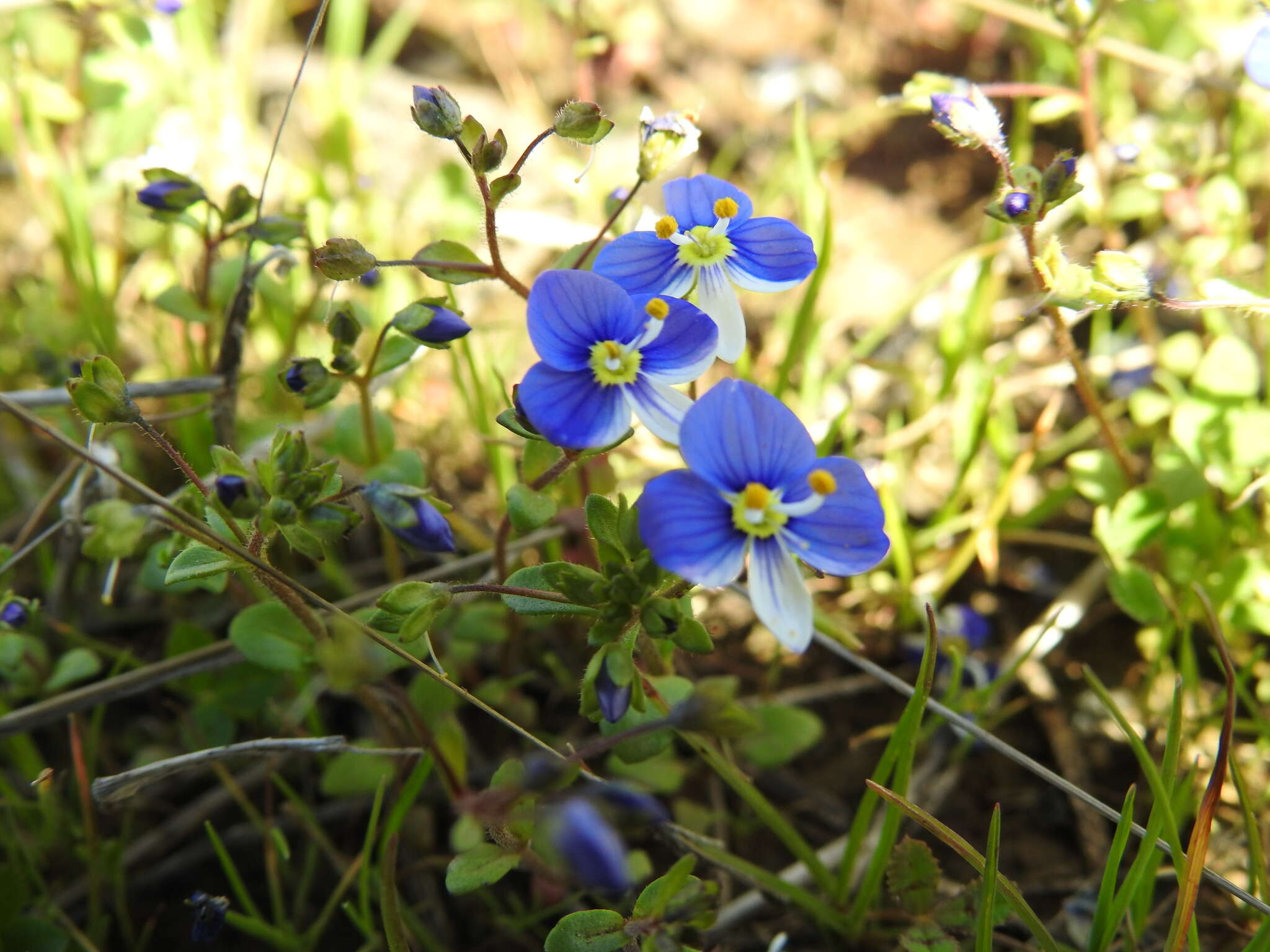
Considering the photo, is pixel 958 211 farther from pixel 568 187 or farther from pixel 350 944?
pixel 350 944

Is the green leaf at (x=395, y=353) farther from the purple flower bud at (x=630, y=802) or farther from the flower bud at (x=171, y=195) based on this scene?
the purple flower bud at (x=630, y=802)

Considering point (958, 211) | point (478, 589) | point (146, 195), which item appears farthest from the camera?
point (958, 211)

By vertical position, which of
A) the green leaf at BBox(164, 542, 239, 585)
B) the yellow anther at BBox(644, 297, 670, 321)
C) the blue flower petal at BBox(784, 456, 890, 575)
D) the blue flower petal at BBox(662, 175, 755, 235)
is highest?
the blue flower petal at BBox(662, 175, 755, 235)

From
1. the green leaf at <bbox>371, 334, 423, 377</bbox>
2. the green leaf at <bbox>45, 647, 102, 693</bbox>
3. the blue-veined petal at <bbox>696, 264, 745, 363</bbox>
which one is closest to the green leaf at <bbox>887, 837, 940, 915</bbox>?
the blue-veined petal at <bbox>696, 264, 745, 363</bbox>

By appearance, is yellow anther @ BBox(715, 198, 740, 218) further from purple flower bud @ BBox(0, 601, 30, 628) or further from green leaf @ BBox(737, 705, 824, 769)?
purple flower bud @ BBox(0, 601, 30, 628)

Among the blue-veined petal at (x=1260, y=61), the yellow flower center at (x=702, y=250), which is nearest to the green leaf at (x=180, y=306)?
the yellow flower center at (x=702, y=250)

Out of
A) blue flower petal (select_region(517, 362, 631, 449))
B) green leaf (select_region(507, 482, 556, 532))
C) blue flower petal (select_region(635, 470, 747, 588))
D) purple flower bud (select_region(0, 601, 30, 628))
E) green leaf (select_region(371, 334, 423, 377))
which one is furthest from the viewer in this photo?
green leaf (select_region(371, 334, 423, 377))

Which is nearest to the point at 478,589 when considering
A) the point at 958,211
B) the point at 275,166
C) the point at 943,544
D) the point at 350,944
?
the point at 350,944
